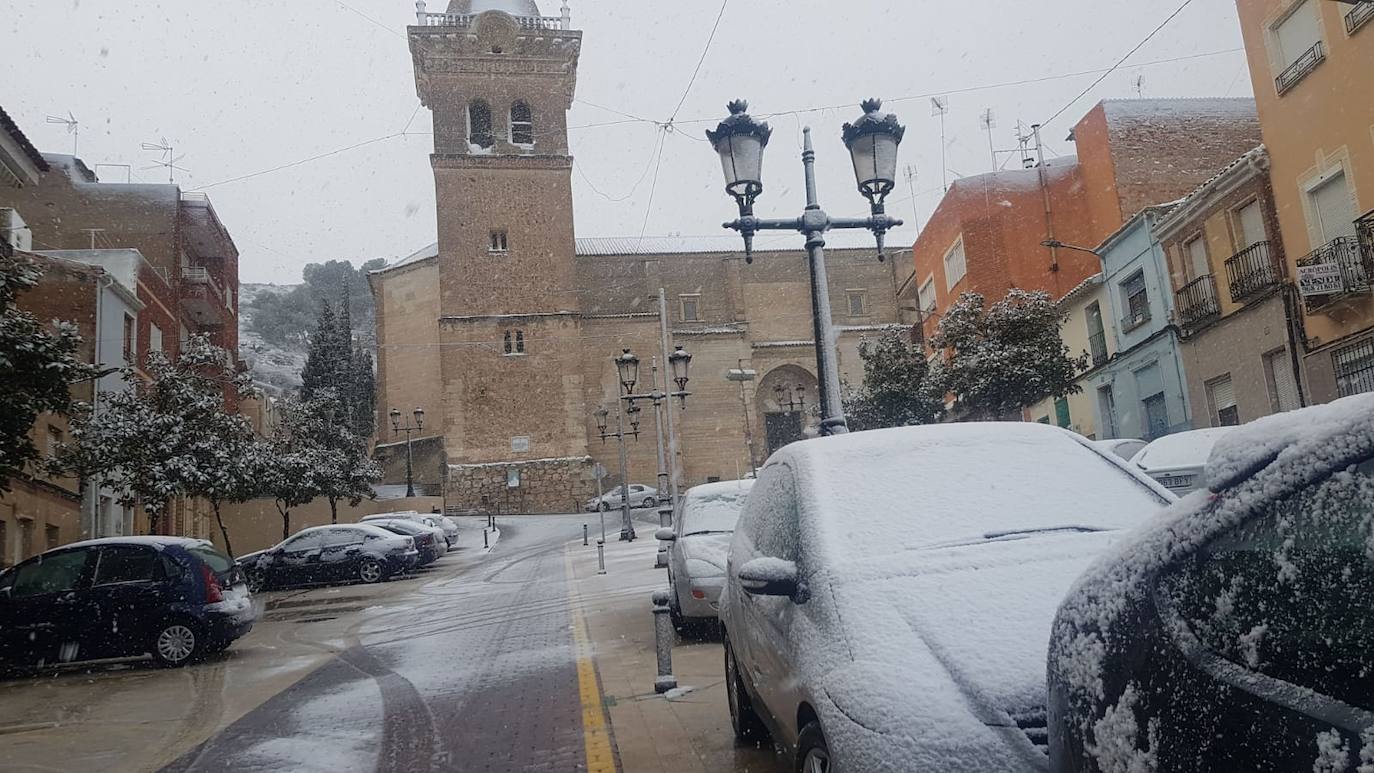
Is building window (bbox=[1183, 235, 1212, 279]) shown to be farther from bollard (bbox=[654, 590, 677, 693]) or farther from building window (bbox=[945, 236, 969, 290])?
bollard (bbox=[654, 590, 677, 693])

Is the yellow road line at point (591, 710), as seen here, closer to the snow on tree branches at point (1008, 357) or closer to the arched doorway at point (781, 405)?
the snow on tree branches at point (1008, 357)

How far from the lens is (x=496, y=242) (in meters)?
52.1

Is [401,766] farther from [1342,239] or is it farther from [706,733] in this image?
[1342,239]

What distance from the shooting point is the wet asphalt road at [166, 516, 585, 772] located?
5.45 metres

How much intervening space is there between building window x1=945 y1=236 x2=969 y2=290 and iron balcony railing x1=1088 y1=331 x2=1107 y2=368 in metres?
4.78

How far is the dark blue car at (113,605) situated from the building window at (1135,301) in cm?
2116

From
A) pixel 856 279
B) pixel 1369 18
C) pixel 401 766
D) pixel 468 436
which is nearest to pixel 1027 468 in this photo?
pixel 401 766

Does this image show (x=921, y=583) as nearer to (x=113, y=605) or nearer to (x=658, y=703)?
(x=658, y=703)

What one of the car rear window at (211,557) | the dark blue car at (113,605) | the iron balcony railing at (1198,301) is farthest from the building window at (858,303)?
the dark blue car at (113,605)

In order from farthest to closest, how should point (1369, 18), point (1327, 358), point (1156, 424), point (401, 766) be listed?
1. point (1156, 424)
2. point (1327, 358)
3. point (1369, 18)
4. point (401, 766)

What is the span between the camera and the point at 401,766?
5238mm

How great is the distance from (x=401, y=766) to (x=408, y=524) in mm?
20379

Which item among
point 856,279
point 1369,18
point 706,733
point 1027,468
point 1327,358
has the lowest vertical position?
point 706,733

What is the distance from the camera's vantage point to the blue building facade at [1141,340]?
2250cm
